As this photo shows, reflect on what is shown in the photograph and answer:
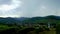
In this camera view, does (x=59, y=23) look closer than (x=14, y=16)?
No

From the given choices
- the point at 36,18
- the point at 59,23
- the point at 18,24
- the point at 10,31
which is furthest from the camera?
the point at 59,23

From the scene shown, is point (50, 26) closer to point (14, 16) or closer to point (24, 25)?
point (24, 25)

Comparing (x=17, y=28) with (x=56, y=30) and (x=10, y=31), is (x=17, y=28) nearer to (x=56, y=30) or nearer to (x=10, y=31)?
(x=10, y=31)

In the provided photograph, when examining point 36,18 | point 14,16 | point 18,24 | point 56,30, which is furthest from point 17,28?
point 56,30

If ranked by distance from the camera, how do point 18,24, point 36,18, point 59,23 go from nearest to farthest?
point 18,24 < point 36,18 < point 59,23

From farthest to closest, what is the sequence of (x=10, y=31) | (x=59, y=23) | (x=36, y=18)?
(x=59, y=23), (x=36, y=18), (x=10, y=31)

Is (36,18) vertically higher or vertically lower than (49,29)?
higher

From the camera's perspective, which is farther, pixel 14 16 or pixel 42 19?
pixel 42 19

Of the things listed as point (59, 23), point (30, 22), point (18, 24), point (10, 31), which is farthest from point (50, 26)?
point (10, 31)

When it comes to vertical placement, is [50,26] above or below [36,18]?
below
